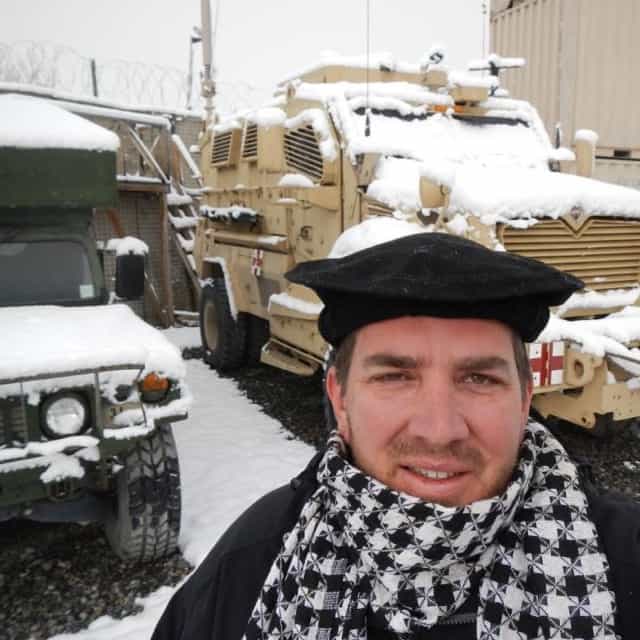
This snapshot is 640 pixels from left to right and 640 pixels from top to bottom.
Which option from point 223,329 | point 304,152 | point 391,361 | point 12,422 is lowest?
point 223,329

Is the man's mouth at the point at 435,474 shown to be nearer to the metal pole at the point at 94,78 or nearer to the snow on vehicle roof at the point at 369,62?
the snow on vehicle roof at the point at 369,62

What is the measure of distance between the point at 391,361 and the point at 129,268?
10.1ft

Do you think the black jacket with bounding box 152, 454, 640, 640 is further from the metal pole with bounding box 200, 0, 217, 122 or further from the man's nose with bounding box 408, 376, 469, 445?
the metal pole with bounding box 200, 0, 217, 122

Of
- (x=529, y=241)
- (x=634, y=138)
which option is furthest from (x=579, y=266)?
(x=634, y=138)

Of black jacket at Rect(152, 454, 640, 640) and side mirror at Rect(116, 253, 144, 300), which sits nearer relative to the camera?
→ black jacket at Rect(152, 454, 640, 640)

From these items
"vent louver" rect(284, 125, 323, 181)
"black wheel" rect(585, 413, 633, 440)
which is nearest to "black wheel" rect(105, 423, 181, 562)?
"vent louver" rect(284, 125, 323, 181)

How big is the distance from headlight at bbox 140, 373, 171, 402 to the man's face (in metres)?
1.92

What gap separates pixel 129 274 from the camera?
3936mm

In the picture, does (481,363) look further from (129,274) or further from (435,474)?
(129,274)

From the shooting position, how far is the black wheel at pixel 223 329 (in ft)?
23.0

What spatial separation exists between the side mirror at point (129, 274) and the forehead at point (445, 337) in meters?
3.06

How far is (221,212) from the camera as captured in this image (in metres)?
6.87

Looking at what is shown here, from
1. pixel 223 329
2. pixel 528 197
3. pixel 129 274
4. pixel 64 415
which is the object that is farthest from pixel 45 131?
pixel 223 329

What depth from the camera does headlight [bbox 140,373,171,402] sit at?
9.47 feet
